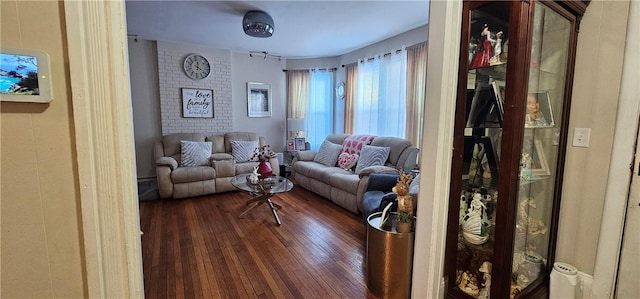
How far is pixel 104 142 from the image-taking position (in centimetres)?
74

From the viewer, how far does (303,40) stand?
13.8 feet

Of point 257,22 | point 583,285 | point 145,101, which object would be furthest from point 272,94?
point 583,285

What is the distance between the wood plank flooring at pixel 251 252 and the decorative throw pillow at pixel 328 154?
2.72 ft

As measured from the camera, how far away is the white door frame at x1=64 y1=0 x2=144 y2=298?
0.70m

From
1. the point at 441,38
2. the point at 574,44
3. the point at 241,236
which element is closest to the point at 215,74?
the point at 241,236

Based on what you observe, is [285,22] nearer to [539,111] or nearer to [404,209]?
[404,209]

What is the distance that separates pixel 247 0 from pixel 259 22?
31 centimetres

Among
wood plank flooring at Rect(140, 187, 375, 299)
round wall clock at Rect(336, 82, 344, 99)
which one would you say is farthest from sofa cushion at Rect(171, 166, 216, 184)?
round wall clock at Rect(336, 82, 344, 99)

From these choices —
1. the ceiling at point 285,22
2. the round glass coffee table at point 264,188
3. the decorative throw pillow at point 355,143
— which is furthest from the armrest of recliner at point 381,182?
the ceiling at point 285,22

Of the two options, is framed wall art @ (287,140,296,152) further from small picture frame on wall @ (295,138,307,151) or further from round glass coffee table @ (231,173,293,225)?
round glass coffee table @ (231,173,293,225)

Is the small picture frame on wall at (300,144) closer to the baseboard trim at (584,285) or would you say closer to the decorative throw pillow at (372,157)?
the decorative throw pillow at (372,157)

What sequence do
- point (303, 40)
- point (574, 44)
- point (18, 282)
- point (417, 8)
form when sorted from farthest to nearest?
1. point (303, 40)
2. point (417, 8)
3. point (574, 44)
4. point (18, 282)

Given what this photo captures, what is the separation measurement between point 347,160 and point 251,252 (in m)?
2.06

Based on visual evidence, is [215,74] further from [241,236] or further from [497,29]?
[497,29]
